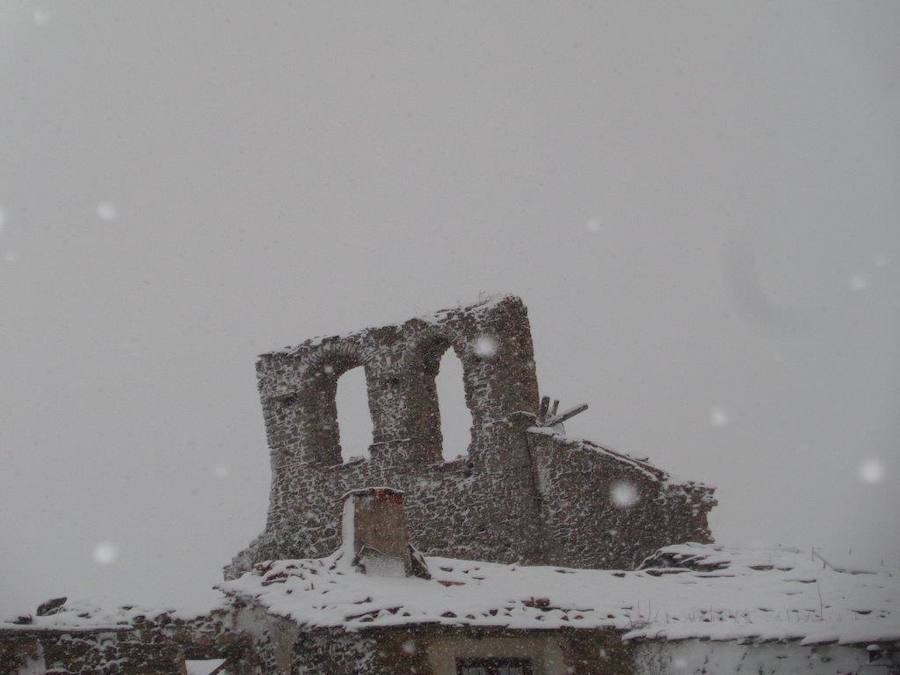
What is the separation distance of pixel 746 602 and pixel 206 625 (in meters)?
6.50

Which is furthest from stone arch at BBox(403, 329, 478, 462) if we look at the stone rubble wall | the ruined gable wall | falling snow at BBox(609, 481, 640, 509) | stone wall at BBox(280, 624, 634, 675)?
stone wall at BBox(280, 624, 634, 675)

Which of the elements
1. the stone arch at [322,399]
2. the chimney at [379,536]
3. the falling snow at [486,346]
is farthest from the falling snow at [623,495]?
the stone arch at [322,399]

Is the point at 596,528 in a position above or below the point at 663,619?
above

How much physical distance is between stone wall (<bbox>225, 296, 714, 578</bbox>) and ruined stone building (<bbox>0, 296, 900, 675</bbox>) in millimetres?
Answer: 28

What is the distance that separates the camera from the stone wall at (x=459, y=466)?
16.5 metres

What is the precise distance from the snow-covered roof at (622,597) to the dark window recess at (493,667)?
42 cm

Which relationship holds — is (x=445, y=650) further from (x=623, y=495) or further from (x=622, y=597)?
(x=623, y=495)

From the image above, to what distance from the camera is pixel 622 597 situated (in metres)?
13.2

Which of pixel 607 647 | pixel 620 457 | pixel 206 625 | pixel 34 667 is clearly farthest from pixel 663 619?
pixel 34 667

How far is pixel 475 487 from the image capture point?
701 inches

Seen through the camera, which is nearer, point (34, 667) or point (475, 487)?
point (34, 667)

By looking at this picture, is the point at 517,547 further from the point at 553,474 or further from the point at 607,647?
the point at 607,647

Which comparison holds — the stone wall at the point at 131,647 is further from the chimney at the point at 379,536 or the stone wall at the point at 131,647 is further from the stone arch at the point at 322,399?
the stone arch at the point at 322,399

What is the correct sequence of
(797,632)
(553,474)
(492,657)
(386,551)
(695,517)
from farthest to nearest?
(553,474) < (695,517) < (386,551) < (492,657) < (797,632)
